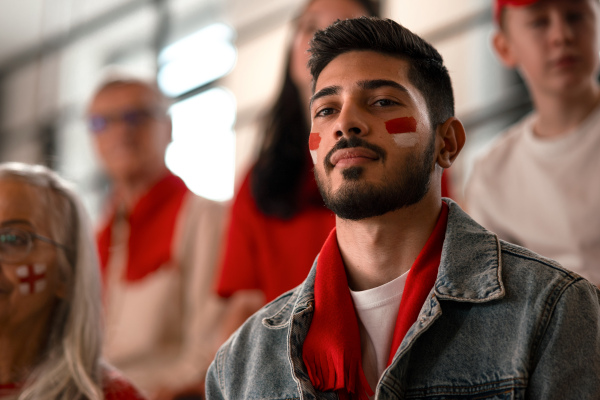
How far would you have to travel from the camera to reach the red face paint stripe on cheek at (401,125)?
156cm

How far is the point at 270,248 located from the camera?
2.61 metres

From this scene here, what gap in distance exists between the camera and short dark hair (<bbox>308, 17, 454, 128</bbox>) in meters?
1.63

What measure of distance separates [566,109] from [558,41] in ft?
0.74

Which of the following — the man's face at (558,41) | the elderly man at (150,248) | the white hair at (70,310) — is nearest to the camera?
the white hair at (70,310)

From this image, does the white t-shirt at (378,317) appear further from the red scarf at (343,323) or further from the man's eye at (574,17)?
the man's eye at (574,17)

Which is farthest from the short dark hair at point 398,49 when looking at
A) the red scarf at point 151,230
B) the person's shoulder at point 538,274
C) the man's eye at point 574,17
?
the red scarf at point 151,230

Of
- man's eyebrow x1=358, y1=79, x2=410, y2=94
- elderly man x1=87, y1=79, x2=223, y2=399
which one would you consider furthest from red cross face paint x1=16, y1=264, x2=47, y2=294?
man's eyebrow x1=358, y1=79, x2=410, y2=94

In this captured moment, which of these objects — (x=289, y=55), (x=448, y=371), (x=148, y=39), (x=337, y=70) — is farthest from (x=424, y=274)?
(x=148, y=39)

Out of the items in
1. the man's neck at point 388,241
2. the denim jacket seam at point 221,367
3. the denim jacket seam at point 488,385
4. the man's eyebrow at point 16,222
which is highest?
the man's eyebrow at point 16,222

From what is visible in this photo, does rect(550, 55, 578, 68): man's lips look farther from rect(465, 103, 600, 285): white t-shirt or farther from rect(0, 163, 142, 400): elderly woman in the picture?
rect(0, 163, 142, 400): elderly woman

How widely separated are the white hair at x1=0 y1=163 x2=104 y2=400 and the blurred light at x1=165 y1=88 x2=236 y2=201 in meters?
2.89

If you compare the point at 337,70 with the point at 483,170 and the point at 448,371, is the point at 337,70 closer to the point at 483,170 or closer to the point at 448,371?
the point at 448,371

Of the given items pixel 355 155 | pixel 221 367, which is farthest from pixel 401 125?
pixel 221 367

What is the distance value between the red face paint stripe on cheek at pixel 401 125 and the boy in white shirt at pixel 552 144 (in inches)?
36.4
